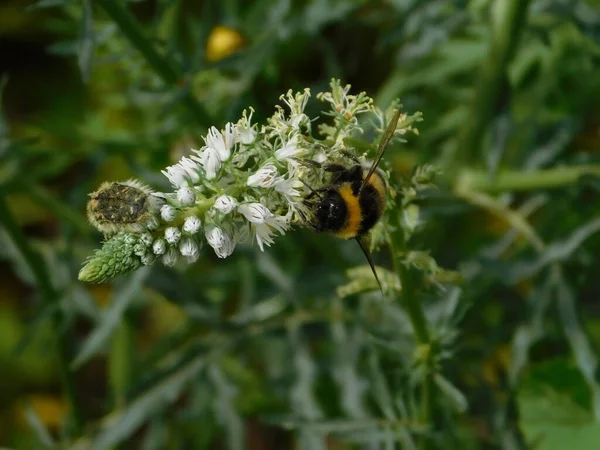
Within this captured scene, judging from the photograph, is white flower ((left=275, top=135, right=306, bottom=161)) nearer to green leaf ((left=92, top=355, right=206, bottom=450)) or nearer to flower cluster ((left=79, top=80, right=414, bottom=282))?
flower cluster ((left=79, top=80, right=414, bottom=282))

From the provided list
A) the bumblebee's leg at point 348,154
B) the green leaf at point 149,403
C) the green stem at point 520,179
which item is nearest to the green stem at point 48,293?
the green leaf at point 149,403

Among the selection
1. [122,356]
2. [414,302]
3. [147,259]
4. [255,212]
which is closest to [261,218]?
[255,212]

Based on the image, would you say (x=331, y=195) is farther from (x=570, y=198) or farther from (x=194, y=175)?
(x=570, y=198)

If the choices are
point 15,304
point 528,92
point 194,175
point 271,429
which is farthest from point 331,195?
point 15,304

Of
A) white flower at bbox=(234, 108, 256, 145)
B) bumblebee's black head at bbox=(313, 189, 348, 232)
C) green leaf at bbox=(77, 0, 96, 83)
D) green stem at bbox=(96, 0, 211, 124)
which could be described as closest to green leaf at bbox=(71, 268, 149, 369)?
green stem at bbox=(96, 0, 211, 124)

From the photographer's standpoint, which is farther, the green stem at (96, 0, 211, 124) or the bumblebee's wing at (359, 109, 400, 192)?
the green stem at (96, 0, 211, 124)
